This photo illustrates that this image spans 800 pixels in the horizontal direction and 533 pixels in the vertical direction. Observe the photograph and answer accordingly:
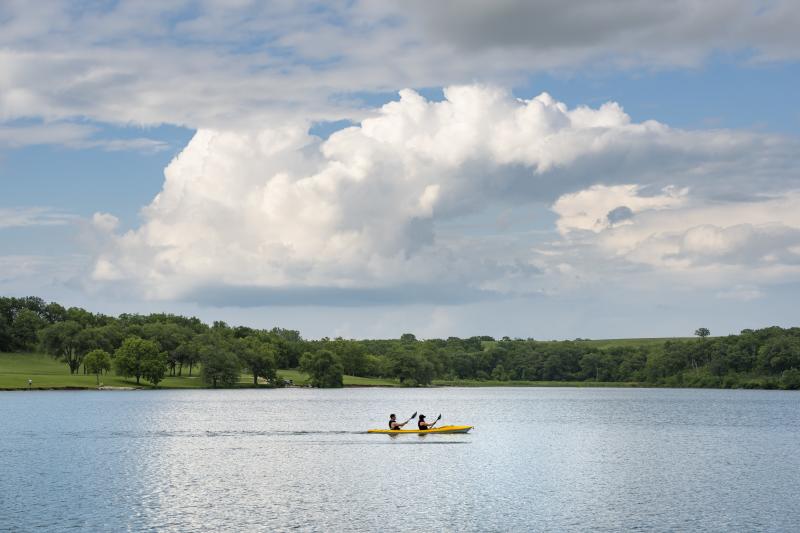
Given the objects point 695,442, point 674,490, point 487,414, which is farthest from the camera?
point 487,414

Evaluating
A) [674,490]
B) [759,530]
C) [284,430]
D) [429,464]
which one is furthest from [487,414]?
[759,530]

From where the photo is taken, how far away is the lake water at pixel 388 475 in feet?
149

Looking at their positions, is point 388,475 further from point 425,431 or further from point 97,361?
point 97,361

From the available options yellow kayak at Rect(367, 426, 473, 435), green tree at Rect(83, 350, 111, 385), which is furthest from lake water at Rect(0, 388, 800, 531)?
green tree at Rect(83, 350, 111, 385)

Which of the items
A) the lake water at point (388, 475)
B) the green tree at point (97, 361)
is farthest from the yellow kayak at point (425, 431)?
the green tree at point (97, 361)

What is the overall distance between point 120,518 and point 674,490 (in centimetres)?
3250

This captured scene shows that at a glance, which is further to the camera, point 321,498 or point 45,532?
point 321,498

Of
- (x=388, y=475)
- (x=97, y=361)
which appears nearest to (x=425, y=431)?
(x=388, y=475)

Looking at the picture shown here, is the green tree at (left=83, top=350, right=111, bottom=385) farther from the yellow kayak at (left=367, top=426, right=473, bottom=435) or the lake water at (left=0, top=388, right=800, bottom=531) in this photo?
the yellow kayak at (left=367, top=426, right=473, bottom=435)

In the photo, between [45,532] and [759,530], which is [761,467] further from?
[45,532]

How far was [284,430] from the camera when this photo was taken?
9794cm

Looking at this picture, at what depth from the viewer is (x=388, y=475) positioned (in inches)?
2446

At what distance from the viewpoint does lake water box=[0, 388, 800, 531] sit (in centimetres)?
4556

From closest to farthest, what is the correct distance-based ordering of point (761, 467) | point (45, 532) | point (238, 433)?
point (45, 532)
point (761, 467)
point (238, 433)
